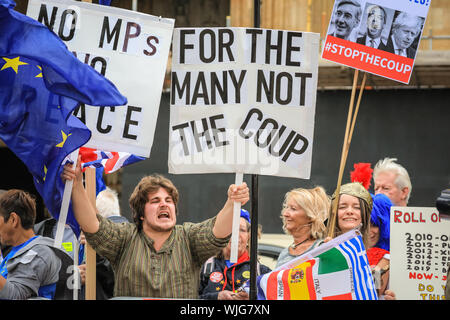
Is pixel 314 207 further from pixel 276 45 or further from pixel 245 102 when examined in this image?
pixel 276 45

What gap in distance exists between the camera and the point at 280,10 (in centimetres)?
1335

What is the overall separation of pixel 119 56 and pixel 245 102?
0.86 m

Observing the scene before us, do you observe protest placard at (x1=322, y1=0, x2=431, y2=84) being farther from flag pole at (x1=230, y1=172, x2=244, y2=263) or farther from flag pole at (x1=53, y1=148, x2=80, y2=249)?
flag pole at (x1=53, y1=148, x2=80, y2=249)

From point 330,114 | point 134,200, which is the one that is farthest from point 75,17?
point 330,114

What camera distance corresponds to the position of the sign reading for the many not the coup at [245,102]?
4668 millimetres

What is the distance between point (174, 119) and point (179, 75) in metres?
0.27

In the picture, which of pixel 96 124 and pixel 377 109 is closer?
pixel 96 124

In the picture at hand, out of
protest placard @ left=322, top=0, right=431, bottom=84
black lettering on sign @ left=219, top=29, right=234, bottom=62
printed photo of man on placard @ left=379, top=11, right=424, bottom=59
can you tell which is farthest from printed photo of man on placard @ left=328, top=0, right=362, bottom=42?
black lettering on sign @ left=219, top=29, right=234, bottom=62

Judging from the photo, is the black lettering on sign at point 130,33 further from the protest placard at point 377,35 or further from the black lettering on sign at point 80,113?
the protest placard at point 377,35

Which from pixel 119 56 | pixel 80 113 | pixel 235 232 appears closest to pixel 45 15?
pixel 119 56

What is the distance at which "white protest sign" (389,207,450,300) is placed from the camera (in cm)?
484
